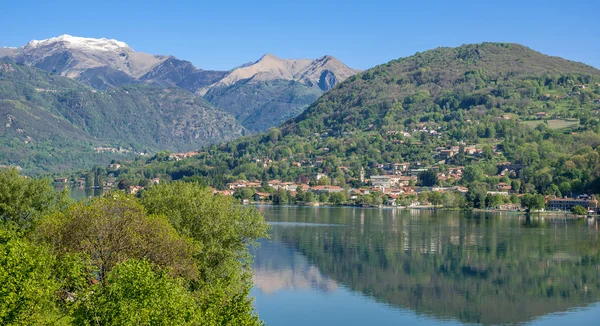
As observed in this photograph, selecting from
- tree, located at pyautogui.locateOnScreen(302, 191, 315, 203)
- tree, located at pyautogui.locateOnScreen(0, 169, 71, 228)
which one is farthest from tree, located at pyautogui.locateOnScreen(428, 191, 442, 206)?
tree, located at pyautogui.locateOnScreen(0, 169, 71, 228)

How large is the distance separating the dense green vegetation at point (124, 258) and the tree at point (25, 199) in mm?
44

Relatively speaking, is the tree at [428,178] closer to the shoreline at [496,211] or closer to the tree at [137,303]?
the shoreline at [496,211]

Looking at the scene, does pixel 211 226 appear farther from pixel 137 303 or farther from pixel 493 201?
pixel 493 201

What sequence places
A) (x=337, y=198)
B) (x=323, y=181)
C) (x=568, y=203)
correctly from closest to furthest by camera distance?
(x=568, y=203) → (x=337, y=198) → (x=323, y=181)

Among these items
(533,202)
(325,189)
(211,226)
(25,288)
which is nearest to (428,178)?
(325,189)

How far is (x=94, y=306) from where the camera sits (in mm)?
22188

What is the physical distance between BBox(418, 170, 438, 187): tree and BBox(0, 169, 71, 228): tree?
385 ft

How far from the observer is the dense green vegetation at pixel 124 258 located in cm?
2152

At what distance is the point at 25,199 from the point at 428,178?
12133 cm

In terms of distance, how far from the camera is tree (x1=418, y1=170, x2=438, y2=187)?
152 meters

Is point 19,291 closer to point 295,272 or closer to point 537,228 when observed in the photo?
point 295,272

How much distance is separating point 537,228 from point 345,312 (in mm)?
47633

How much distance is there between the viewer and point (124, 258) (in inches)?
1041

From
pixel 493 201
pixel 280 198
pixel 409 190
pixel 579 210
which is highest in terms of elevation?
pixel 409 190
